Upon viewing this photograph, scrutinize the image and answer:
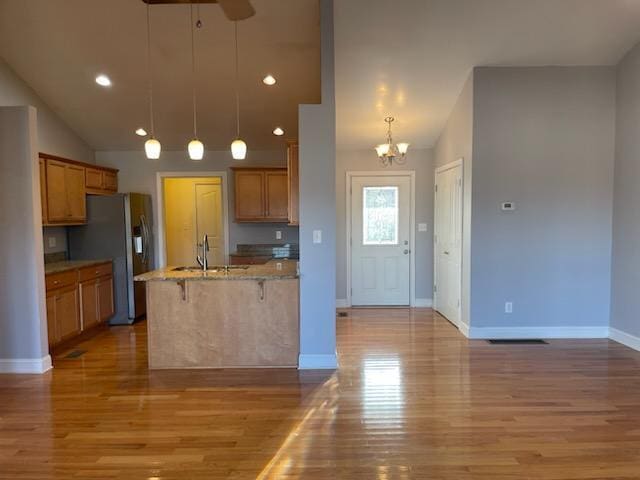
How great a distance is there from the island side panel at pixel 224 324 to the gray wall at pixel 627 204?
11.5 ft

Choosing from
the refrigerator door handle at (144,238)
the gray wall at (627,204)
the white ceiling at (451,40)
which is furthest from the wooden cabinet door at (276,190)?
the gray wall at (627,204)

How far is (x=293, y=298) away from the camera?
13.5 ft

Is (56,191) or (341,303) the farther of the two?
(341,303)

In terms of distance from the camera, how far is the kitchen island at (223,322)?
4.08 metres

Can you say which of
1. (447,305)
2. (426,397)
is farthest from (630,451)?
(447,305)

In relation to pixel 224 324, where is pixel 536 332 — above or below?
below

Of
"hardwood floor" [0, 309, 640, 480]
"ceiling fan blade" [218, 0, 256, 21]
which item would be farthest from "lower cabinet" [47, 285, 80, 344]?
"ceiling fan blade" [218, 0, 256, 21]

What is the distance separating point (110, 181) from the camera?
21.3 ft

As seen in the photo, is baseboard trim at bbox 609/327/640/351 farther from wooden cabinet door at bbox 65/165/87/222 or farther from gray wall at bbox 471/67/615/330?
wooden cabinet door at bbox 65/165/87/222

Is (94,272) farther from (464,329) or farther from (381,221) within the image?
(464,329)

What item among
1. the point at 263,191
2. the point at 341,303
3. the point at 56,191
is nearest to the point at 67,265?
the point at 56,191

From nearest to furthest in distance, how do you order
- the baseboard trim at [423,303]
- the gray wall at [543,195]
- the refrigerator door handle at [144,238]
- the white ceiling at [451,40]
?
1. the white ceiling at [451,40]
2. the gray wall at [543,195]
3. the refrigerator door handle at [144,238]
4. the baseboard trim at [423,303]

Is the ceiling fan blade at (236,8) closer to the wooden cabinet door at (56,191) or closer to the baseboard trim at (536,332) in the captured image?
the wooden cabinet door at (56,191)

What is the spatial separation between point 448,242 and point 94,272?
4.49 m
